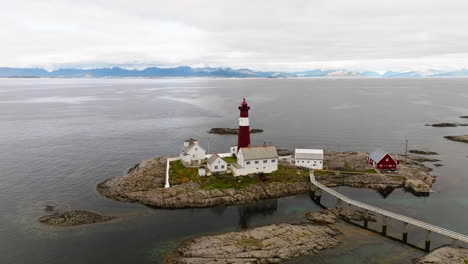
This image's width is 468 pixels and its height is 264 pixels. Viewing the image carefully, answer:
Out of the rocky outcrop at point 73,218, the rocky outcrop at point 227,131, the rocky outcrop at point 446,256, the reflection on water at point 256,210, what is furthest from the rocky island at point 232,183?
the rocky outcrop at point 227,131

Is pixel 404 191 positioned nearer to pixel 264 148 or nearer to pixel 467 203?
pixel 467 203

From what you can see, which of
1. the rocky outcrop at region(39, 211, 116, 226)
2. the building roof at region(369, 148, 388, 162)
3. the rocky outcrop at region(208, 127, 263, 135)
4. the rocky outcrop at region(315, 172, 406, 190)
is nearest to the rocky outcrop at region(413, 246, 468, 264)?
the rocky outcrop at region(315, 172, 406, 190)

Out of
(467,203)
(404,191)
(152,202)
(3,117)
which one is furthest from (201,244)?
(3,117)

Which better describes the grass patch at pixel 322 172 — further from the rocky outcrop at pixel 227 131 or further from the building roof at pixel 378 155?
the rocky outcrop at pixel 227 131

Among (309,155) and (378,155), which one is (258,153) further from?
(378,155)

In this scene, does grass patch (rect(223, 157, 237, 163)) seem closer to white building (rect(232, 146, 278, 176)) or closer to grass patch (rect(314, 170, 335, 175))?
white building (rect(232, 146, 278, 176))

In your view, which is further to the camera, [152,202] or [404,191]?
[404,191]

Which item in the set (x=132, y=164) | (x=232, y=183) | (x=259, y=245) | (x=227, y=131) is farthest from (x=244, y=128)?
(x=227, y=131)
